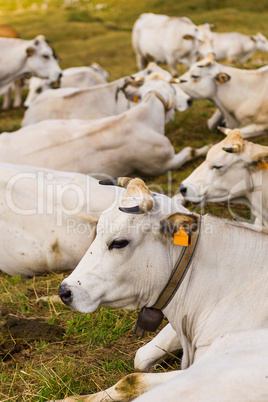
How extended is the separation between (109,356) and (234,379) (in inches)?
89.0

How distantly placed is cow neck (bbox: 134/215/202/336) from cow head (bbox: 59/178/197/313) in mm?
42

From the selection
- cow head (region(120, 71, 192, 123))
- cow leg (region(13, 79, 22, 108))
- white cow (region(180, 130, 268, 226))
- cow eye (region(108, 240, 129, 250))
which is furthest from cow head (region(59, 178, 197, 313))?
cow leg (region(13, 79, 22, 108))

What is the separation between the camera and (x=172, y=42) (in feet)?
55.1

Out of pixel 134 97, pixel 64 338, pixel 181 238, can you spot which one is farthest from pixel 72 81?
pixel 181 238

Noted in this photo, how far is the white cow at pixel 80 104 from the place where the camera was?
1112 cm

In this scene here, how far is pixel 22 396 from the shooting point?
404 cm

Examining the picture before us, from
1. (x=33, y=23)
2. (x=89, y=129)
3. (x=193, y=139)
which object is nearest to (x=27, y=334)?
(x=89, y=129)

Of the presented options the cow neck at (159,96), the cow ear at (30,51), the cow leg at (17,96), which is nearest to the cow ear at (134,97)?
the cow neck at (159,96)

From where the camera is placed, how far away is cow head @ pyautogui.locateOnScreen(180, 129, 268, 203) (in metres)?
6.18

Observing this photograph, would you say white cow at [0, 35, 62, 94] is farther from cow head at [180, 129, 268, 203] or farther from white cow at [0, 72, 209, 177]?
cow head at [180, 129, 268, 203]

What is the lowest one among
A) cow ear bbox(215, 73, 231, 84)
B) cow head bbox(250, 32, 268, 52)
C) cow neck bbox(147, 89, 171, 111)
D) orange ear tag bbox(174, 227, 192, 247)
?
cow head bbox(250, 32, 268, 52)

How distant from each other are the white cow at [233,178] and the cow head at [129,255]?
251 centimetres

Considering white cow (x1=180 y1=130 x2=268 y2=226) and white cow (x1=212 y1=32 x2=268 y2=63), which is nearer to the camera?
white cow (x1=180 y1=130 x2=268 y2=226)

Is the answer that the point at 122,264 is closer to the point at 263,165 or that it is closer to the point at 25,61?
the point at 263,165
